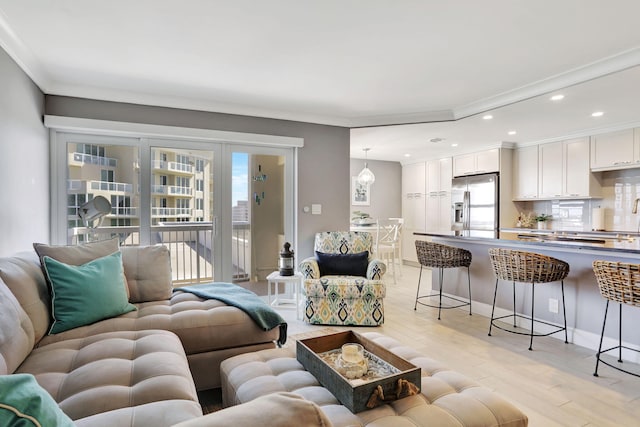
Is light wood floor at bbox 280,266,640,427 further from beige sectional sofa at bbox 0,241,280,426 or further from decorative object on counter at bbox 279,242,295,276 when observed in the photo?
beige sectional sofa at bbox 0,241,280,426

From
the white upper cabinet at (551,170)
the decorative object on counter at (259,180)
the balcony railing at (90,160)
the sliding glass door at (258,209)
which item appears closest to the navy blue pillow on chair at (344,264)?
the sliding glass door at (258,209)

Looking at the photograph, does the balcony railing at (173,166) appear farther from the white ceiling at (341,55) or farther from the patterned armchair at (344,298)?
the patterned armchair at (344,298)

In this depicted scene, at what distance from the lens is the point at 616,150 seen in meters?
4.55

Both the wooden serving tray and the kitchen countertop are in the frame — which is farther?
the kitchen countertop

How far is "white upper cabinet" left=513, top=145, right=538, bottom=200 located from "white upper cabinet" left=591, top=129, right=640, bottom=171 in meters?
0.81

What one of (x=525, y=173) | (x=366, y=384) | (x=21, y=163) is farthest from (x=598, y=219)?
(x=21, y=163)

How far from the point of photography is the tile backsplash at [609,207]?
465 centimetres

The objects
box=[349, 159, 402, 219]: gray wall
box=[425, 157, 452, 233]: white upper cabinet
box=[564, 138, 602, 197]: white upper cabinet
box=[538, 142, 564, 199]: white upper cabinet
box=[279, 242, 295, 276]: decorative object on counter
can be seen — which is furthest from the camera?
box=[349, 159, 402, 219]: gray wall

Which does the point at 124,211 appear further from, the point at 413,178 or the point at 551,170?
the point at 551,170

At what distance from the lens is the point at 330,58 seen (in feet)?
9.02

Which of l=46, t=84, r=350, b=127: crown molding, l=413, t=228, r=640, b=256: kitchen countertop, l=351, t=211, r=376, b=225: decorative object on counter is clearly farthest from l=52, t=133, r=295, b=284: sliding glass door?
l=413, t=228, r=640, b=256: kitchen countertop

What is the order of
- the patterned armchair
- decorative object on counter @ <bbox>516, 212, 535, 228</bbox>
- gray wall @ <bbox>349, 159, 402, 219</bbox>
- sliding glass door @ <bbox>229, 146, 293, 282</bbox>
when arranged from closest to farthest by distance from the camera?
the patterned armchair < sliding glass door @ <bbox>229, 146, 293, 282</bbox> < decorative object on counter @ <bbox>516, 212, 535, 228</bbox> < gray wall @ <bbox>349, 159, 402, 219</bbox>

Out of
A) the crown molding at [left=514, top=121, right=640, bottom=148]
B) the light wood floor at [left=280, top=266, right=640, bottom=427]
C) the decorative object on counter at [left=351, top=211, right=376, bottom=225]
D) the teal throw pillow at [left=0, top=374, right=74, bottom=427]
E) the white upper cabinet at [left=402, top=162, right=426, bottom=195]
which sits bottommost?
the light wood floor at [left=280, top=266, right=640, bottom=427]

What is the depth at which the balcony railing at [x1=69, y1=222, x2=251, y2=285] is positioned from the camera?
3.76 m
